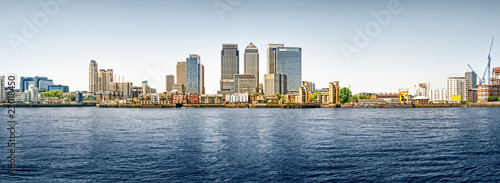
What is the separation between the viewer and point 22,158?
31.5m

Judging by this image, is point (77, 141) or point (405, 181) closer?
point (405, 181)

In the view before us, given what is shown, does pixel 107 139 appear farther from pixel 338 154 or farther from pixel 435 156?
pixel 435 156

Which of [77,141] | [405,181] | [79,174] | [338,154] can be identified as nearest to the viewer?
[405,181]

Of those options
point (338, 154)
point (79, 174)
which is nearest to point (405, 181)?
point (338, 154)

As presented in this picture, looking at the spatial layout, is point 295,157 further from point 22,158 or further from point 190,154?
point 22,158

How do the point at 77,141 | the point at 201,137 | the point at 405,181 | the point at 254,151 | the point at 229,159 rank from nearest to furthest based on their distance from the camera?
the point at 405,181 → the point at 229,159 → the point at 254,151 → the point at 77,141 → the point at 201,137

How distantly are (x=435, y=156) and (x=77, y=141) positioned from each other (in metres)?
38.6

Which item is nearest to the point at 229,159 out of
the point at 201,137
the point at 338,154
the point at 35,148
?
the point at 338,154

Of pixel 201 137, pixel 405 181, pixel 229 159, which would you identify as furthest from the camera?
pixel 201 137

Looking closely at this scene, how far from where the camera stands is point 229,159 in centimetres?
3116

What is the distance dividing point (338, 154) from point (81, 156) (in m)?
23.0

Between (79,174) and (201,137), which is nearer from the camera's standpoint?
(79,174)

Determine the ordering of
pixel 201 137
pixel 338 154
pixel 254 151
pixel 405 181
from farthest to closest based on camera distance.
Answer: pixel 201 137 < pixel 254 151 < pixel 338 154 < pixel 405 181

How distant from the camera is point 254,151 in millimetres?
35406
